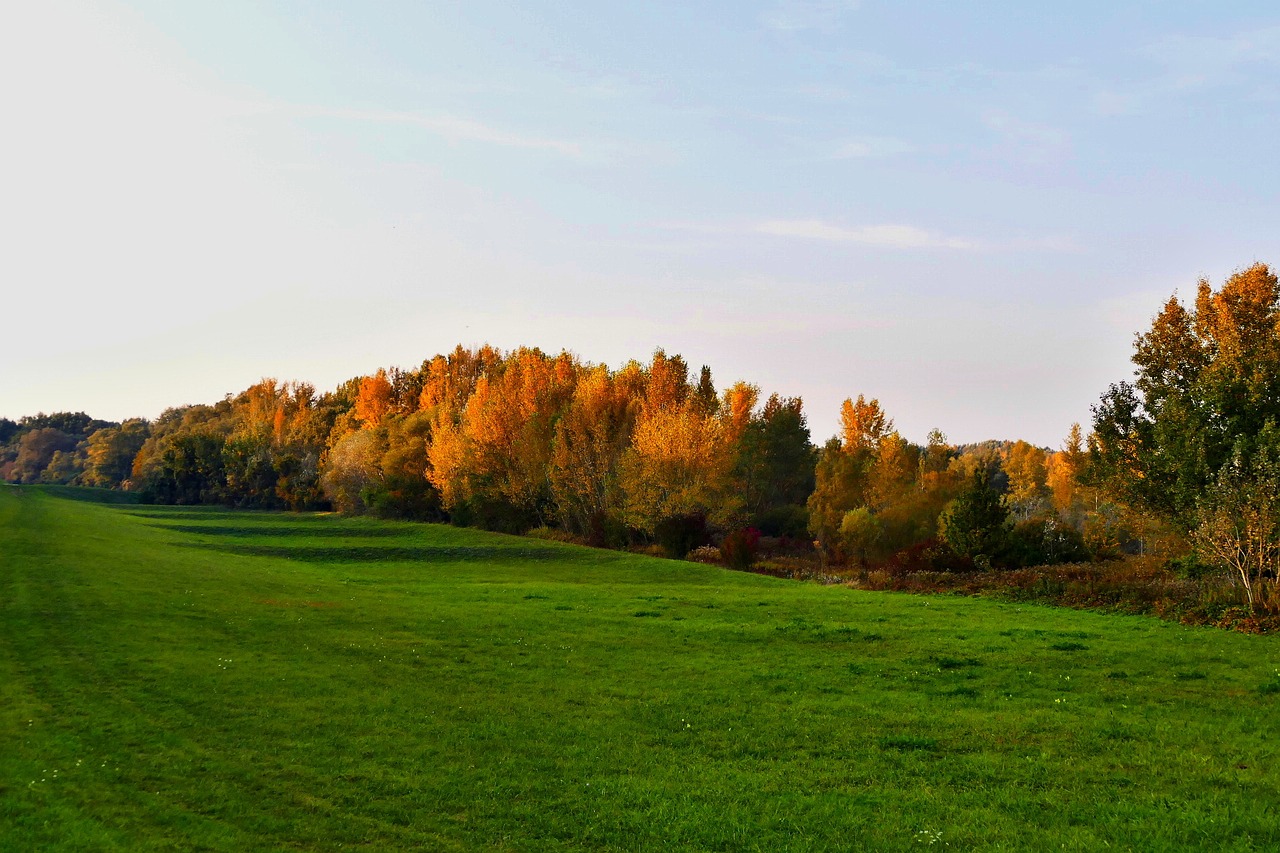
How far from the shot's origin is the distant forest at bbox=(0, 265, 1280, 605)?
31783 mm

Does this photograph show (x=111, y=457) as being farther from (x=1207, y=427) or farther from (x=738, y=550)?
(x=1207, y=427)

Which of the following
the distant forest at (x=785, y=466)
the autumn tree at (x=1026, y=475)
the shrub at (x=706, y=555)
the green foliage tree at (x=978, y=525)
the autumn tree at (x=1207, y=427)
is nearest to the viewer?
the autumn tree at (x=1207, y=427)

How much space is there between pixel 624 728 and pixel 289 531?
70368 millimetres

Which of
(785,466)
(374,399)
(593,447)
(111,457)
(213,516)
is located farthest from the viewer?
(111,457)

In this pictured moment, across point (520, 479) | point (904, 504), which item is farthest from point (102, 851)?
point (520, 479)

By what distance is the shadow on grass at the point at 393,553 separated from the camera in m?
55.4

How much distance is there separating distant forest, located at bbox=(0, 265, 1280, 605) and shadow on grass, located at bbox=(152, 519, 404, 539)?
26.9ft

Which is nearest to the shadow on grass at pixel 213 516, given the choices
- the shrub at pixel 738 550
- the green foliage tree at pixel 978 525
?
the shrub at pixel 738 550

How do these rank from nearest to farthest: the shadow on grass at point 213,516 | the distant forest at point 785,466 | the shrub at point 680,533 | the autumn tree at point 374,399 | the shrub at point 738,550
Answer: the distant forest at point 785,466, the shrub at point 738,550, the shrub at point 680,533, the shadow on grass at point 213,516, the autumn tree at point 374,399

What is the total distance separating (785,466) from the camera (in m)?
95.3

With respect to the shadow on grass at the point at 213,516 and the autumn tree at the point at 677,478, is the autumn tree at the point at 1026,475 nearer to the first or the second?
the autumn tree at the point at 677,478

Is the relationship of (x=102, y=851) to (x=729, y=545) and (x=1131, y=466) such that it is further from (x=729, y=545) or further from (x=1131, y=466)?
(x=729, y=545)

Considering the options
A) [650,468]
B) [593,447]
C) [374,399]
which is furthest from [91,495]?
[650,468]

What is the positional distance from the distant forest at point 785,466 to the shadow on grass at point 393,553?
27.8 feet
